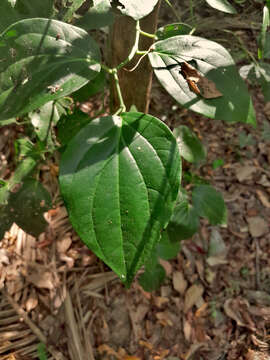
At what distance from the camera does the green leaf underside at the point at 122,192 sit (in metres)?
0.49

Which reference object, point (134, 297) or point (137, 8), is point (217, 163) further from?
point (137, 8)

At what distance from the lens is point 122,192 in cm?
51

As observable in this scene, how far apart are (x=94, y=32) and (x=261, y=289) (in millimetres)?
1225

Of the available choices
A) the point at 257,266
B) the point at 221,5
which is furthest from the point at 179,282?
the point at 221,5

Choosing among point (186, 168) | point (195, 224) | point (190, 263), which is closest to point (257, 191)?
point (186, 168)

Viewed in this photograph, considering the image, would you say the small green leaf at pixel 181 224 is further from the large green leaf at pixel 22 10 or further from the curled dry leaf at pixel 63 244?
the large green leaf at pixel 22 10

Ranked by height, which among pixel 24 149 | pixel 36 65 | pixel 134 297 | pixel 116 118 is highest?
pixel 36 65

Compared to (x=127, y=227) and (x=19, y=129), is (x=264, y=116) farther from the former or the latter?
(x=127, y=227)

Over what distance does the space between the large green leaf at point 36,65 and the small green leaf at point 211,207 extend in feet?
2.13

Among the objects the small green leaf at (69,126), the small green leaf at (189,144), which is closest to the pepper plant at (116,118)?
the small green leaf at (69,126)

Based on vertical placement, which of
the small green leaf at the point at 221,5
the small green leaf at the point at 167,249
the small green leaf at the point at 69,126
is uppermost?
the small green leaf at the point at 221,5

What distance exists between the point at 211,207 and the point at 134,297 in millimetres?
452

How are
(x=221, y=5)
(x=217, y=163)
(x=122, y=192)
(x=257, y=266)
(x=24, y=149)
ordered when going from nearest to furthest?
(x=122, y=192)
(x=221, y=5)
(x=24, y=149)
(x=257, y=266)
(x=217, y=163)

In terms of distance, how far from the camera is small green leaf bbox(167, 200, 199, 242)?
3.17 ft
